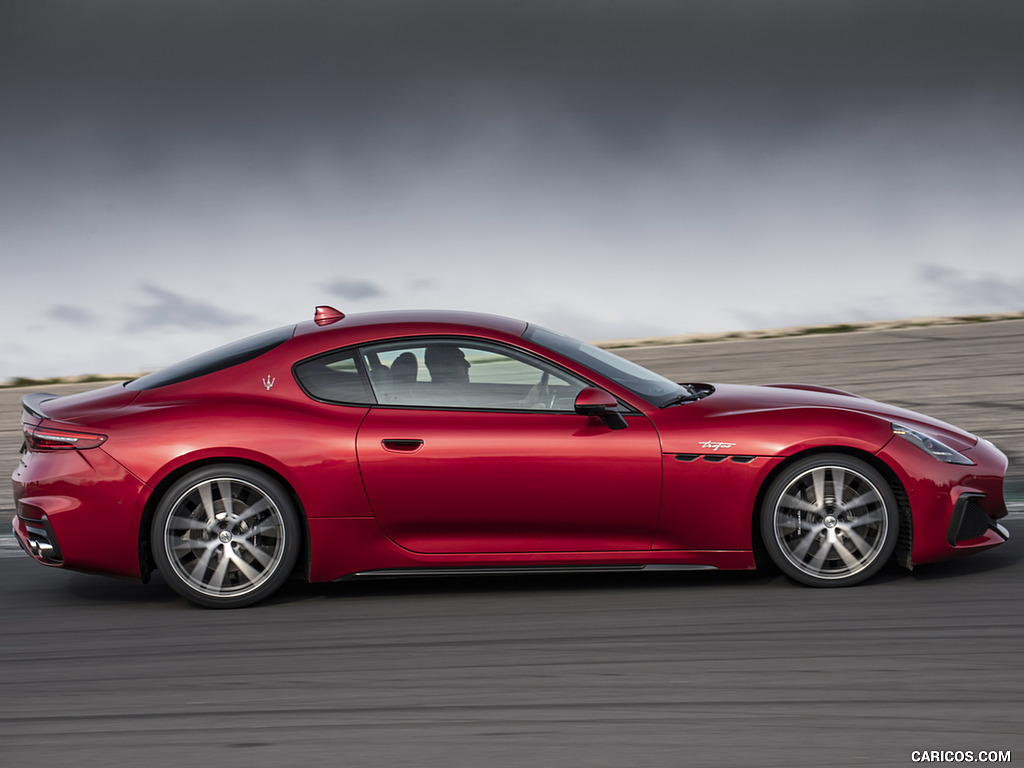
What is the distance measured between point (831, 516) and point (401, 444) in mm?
1949

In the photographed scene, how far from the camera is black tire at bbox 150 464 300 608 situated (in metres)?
5.20

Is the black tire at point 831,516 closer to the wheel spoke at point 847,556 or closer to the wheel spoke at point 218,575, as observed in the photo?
the wheel spoke at point 847,556

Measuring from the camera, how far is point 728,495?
5.16 meters

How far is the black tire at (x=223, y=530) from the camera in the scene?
17.1 ft

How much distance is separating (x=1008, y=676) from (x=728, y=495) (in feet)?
4.77

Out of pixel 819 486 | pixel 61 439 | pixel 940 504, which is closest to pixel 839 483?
pixel 819 486

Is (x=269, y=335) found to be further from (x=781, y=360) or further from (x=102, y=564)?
(x=781, y=360)

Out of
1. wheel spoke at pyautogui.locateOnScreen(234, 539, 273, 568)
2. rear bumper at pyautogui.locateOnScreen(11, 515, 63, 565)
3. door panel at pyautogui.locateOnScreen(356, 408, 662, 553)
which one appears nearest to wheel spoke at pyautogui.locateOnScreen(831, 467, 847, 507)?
door panel at pyautogui.locateOnScreen(356, 408, 662, 553)

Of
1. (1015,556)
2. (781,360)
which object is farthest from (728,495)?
(781,360)

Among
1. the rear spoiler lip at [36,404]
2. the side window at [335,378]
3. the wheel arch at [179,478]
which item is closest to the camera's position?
the wheel arch at [179,478]

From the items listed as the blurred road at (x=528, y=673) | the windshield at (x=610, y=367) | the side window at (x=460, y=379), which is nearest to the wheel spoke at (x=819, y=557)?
the blurred road at (x=528, y=673)

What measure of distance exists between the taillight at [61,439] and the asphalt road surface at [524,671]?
79 centimetres

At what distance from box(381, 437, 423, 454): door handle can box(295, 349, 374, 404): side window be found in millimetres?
248

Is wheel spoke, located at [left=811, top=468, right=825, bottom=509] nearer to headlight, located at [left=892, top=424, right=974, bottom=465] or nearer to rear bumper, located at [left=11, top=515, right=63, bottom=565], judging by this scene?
headlight, located at [left=892, top=424, right=974, bottom=465]
